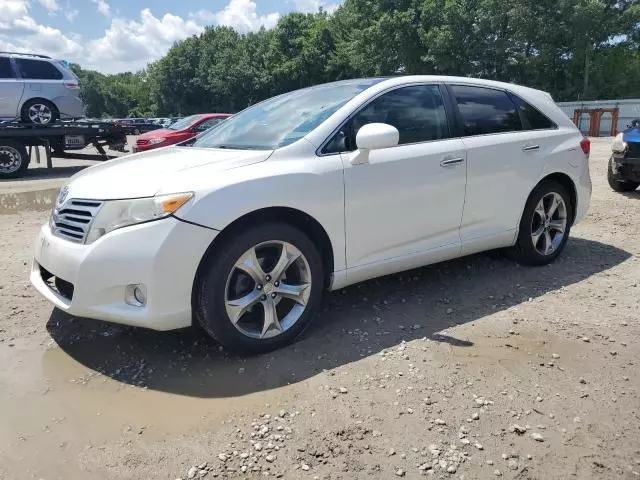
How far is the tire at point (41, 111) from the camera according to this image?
1286 cm

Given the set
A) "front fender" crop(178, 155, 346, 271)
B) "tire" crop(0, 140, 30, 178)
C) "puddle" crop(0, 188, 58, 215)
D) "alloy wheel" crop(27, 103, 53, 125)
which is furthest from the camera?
"alloy wheel" crop(27, 103, 53, 125)

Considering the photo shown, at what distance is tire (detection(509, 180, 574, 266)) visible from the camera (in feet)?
15.5

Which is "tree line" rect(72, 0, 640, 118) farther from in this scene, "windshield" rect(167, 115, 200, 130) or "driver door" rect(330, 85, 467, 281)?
"driver door" rect(330, 85, 467, 281)

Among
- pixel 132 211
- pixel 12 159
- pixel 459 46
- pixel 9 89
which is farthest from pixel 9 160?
pixel 459 46

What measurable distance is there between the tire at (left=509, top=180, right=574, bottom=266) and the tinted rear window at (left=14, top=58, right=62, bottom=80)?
12083 millimetres

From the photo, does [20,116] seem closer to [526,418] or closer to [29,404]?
[29,404]

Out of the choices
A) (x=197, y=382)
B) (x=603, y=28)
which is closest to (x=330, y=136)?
(x=197, y=382)

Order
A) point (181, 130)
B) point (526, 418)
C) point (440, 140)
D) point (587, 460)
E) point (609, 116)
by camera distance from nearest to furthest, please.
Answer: point (587, 460) < point (526, 418) < point (440, 140) < point (181, 130) < point (609, 116)

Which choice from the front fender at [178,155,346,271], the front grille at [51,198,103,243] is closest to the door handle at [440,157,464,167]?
the front fender at [178,155,346,271]

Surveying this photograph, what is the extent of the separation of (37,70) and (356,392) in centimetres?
1288

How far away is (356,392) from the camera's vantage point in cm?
294

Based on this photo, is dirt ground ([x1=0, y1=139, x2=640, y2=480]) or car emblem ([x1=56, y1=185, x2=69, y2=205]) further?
car emblem ([x1=56, y1=185, x2=69, y2=205])

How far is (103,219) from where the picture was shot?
9.95 ft

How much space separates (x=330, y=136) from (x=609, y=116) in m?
28.1
